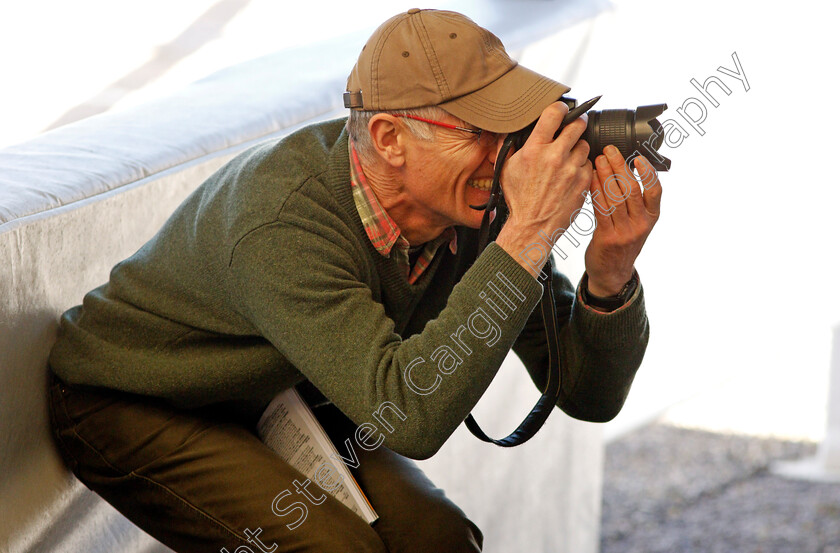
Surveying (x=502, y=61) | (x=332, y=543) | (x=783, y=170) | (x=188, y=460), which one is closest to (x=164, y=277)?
(x=188, y=460)

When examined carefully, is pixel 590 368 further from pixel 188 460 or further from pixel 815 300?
pixel 815 300

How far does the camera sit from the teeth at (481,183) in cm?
109

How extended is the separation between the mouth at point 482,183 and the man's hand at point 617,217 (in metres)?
0.12

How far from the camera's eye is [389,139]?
3.49 feet

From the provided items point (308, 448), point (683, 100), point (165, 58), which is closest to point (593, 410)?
point (308, 448)

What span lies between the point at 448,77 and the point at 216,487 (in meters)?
0.53

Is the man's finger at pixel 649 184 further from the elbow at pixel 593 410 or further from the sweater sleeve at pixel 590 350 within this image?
the elbow at pixel 593 410

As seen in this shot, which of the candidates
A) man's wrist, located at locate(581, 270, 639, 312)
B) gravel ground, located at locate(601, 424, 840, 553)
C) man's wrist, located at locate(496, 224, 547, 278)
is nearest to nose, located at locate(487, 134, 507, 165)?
man's wrist, located at locate(496, 224, 547, 278)

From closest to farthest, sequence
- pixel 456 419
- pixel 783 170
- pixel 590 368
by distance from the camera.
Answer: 1. pixel 456 419
2. pixel 590 368
3. pixel 783 170

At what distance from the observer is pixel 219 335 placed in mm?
1083

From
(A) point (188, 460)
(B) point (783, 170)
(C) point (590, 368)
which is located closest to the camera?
(A) point (188, 460)

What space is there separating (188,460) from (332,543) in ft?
0.67

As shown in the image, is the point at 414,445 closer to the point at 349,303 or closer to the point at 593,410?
the point at 349,303

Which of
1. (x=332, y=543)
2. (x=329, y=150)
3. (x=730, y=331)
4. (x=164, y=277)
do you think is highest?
(x=329, y=150)
